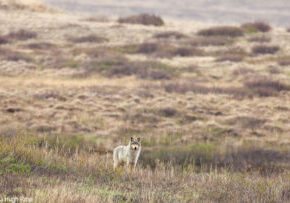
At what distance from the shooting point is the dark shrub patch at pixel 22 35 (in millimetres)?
39412

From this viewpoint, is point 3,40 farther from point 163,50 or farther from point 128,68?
point 128,68

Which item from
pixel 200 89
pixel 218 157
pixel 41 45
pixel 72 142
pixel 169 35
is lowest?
pixel 218 157

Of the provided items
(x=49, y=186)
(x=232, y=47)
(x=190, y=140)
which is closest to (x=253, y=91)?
(x=190, y=140)

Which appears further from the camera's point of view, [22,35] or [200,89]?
[22,35]

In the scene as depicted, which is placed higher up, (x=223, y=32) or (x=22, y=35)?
(x=223, y=32)

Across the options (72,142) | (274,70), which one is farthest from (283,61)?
(72,142)

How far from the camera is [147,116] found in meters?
18.3

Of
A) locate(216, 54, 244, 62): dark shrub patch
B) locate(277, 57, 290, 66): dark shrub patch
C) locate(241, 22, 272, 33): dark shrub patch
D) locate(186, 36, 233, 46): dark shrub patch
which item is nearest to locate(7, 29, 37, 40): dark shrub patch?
locate(186, 36, 233, 46): dark shrub patch

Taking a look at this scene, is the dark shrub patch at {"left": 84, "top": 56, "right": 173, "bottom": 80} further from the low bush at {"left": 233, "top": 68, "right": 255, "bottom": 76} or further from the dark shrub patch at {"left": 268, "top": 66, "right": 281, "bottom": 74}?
the dark shrub patch at {"left": 268, "top": 66, "right": 281, "bottom": 74}

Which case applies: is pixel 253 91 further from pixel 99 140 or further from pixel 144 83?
pixel 99 140

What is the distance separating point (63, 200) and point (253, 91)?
1816cm

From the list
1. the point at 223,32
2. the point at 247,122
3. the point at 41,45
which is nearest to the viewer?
the point at 247,122

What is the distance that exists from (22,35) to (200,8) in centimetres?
15172

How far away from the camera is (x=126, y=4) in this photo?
181 meters
